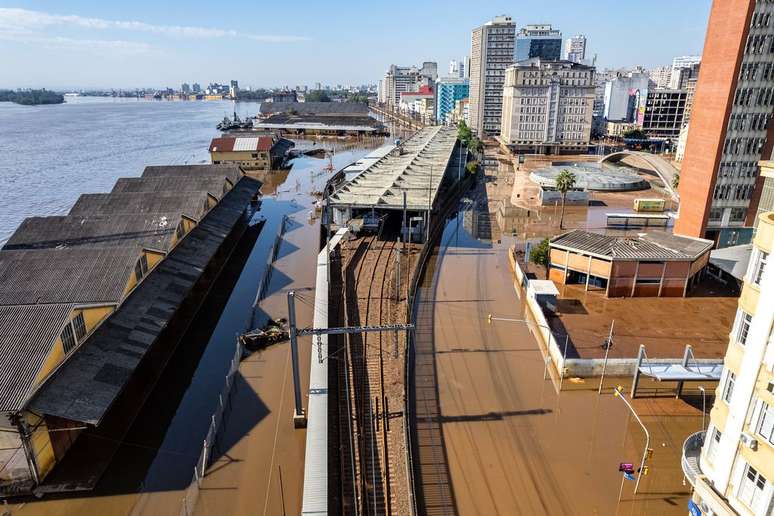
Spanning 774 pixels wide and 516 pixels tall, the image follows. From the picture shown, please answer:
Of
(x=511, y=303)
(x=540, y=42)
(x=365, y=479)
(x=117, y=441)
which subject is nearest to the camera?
(x=365, y=479)

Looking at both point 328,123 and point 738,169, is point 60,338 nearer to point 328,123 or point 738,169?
point 738,169

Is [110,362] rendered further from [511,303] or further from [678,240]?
[678,240]

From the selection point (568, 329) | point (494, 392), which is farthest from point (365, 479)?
point (568, 329)

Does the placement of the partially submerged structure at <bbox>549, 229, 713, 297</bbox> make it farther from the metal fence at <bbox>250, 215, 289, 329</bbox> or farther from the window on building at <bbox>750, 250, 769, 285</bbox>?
the metal fence at <bbox>250, 215, 289, 329</bbox>

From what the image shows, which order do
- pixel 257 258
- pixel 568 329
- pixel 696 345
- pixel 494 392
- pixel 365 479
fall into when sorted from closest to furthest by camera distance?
pixel 365 479
pixel 494 392
pixel 696 345
pixel 568 329
pixel 257 258

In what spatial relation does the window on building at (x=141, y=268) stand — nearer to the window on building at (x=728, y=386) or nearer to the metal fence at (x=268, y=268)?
the metal fence at (x=268, y=268)

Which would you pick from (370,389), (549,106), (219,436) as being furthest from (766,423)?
(549,106)

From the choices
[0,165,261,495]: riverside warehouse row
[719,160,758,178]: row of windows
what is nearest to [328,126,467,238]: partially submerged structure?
[0,165,261,495]: riverside warehouse row
